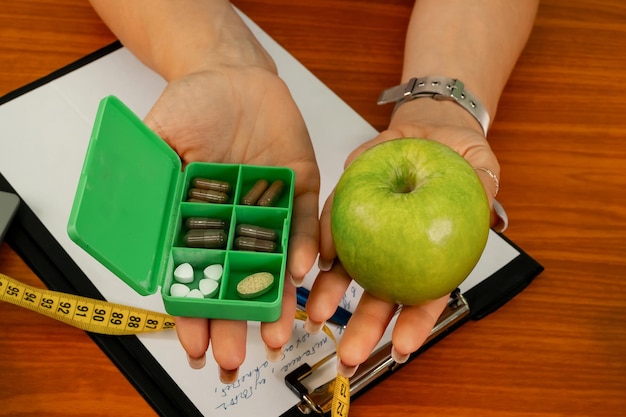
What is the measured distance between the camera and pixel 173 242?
1419 millimetres

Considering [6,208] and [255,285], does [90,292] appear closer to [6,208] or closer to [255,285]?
[6,208]

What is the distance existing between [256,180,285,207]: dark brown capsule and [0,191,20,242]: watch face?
0.62 metres

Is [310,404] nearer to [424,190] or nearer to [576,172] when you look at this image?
[424,190]

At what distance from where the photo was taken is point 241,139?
1.65 metres

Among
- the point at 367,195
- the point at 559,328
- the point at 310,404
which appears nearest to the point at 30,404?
the point at 310,404

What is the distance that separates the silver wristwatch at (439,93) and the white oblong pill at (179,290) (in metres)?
0.83

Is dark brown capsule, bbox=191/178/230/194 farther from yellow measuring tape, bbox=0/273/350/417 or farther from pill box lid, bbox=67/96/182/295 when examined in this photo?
yellow measuring tape, bbox=0/273/350/417

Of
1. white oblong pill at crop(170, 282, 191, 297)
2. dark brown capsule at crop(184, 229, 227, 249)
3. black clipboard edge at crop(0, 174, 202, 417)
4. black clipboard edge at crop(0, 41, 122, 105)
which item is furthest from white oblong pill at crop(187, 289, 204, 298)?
black clipboard edge at crop(0, 41, 122, 105)

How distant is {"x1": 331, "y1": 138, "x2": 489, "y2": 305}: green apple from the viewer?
118cm

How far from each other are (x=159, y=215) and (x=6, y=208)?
1.49ft

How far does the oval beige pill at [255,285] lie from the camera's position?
135 centimetres

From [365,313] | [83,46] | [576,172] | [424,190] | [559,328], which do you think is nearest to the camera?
[424,190]

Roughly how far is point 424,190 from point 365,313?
0.29 metres

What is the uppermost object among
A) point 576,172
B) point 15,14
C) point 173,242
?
point 15,14
